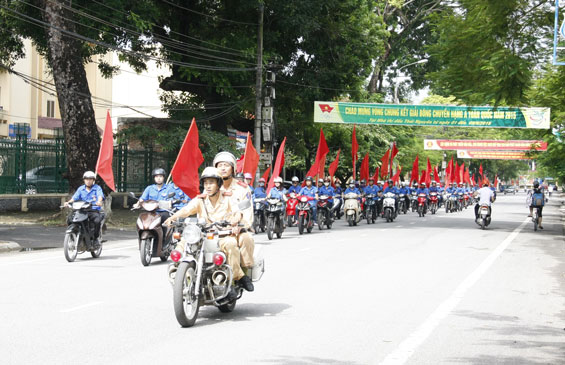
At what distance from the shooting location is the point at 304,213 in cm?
2284

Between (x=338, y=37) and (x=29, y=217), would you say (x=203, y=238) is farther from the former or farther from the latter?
(x=338, y=37)

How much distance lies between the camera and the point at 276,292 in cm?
998

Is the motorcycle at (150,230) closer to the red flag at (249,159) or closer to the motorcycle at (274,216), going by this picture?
the motorcycle at (274,216)

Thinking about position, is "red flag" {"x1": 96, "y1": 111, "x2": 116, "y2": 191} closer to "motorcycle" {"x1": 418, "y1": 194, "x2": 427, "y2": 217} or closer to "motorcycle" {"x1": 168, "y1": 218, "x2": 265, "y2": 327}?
"motorcycle" {"x1": 168, "y1": 218, "x2": 265, "y2": 327}

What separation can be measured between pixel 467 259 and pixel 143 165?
65.2 ft

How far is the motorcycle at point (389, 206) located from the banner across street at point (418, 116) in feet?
18.6

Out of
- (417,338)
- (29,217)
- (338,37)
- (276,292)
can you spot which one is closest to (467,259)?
(276,292)

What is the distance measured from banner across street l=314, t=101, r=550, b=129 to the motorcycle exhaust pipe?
27531 millimetres

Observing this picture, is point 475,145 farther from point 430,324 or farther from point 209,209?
point 209,209

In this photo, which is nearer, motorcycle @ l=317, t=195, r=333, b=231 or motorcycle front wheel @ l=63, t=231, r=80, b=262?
motorcycle front wheel @ l=63, t=231, r=80, b=262

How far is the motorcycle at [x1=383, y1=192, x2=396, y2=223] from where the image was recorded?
103 feet

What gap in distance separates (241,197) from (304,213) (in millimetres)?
14827

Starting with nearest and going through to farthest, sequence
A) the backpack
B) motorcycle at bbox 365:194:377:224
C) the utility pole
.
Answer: the backpack < the utility pole < motorcycle at bbox 365:194:377:224

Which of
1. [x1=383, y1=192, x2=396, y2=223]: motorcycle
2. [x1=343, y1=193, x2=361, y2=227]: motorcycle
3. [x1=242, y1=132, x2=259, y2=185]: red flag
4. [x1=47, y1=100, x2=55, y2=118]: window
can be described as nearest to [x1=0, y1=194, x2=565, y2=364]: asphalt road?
[x1=242, y1=132, x2=259, y2=185]: red flag
